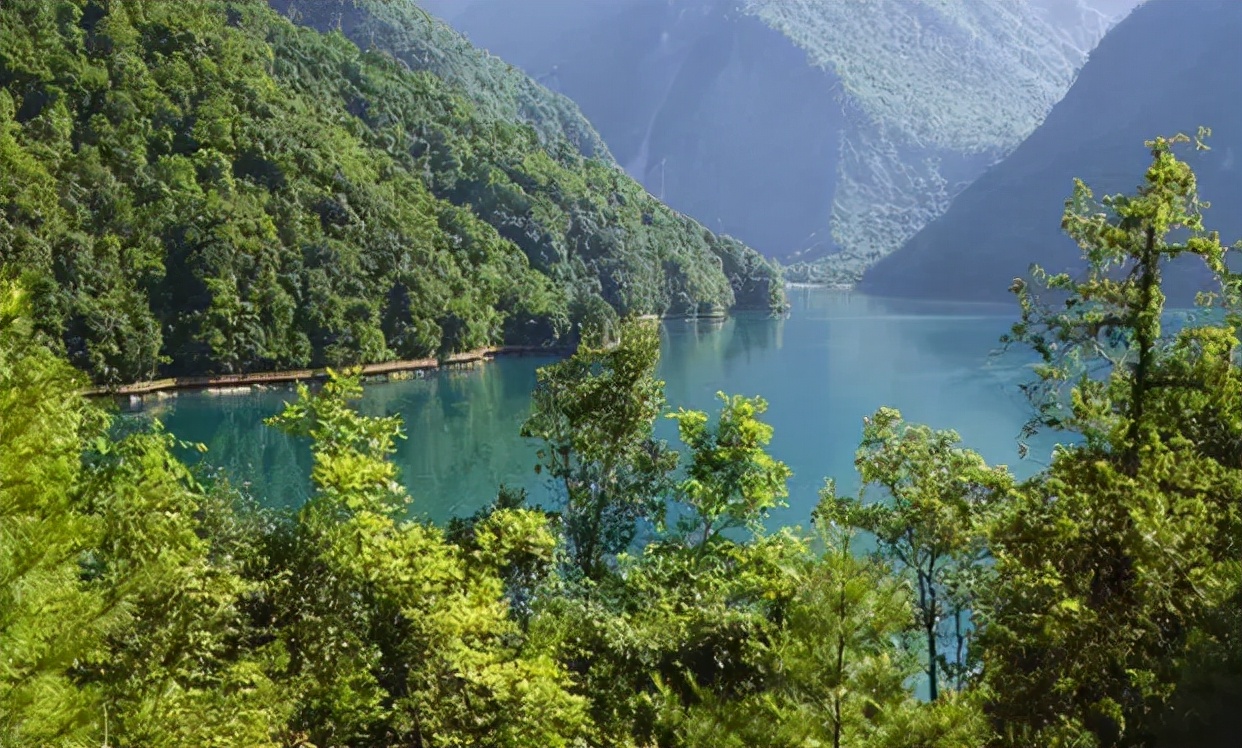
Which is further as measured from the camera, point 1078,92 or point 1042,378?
point 1078,92

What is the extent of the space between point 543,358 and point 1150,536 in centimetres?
6569

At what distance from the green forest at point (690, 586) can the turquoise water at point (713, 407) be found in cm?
1136

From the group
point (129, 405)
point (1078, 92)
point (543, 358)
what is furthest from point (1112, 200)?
point (1078, 92)

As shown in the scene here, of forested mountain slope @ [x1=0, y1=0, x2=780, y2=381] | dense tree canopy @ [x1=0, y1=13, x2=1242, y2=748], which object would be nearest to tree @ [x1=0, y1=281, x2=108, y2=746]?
dense tree canopy @ [x1=0, y1=13, x2=1242, y2=748]

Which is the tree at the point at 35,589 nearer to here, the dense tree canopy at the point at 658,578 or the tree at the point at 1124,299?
the dense tree canopy at the point at 658,578

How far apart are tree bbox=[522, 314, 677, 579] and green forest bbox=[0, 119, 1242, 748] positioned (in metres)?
0.07

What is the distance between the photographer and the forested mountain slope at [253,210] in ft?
173

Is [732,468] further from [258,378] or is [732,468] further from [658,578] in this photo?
[258,378]

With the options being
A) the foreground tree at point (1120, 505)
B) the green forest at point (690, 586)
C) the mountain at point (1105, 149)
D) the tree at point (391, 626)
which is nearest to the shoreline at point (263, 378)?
the green forest at point (690, 586)

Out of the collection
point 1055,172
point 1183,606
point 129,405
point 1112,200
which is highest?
point 1055,172

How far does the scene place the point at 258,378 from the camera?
54.3 m

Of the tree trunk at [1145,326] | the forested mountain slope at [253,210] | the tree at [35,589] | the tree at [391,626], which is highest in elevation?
the forested mountain slope at [253,210]

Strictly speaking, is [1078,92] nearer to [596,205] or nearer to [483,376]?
[596,205]

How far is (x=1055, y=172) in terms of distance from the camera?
11819 centimetres
